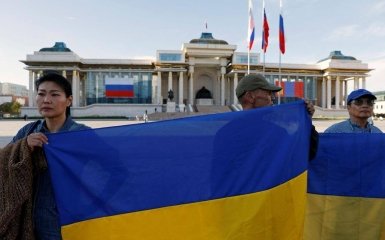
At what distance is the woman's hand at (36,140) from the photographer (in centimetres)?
189

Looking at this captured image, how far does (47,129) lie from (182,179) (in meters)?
0.96

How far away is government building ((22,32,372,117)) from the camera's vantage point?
155 ft

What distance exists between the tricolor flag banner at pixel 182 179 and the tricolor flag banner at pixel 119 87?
156ft

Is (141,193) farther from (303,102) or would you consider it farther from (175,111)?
(175,111)

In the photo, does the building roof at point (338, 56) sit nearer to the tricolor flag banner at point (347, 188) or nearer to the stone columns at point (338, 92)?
the stone columns at point (338, 92)

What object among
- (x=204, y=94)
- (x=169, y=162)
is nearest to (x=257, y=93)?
(x=169, y=162)

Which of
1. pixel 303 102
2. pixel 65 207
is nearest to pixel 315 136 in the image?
pixel 303 102

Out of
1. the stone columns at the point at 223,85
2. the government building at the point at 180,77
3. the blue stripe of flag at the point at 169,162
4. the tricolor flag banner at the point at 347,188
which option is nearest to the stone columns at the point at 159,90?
the government building at the point at 180,77

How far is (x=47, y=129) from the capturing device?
217cm

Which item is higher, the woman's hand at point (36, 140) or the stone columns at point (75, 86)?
the stone columns at point (75, 86)

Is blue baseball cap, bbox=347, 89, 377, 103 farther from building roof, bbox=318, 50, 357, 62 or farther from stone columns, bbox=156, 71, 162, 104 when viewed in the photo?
building roof, bbox=318, 50, 357, 62

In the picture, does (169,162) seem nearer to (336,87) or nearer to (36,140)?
(36,140)

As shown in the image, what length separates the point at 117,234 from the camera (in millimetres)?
2023

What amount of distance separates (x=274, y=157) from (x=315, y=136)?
17.2 inches
